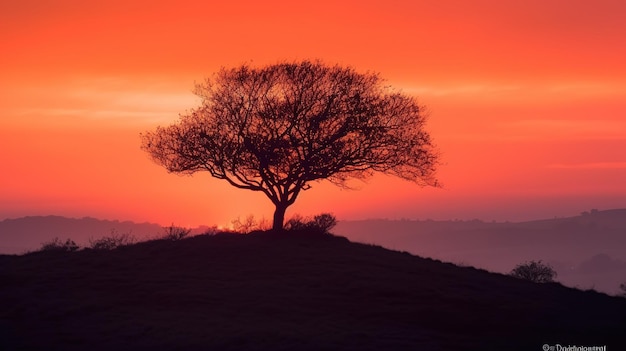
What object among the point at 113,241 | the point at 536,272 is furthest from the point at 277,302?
the point at 536,272

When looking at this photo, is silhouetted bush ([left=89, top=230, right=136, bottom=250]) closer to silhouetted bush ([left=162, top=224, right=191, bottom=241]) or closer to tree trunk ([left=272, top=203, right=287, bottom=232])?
silhouetted bush ([left=162, top=224, right=191, bottom=241])

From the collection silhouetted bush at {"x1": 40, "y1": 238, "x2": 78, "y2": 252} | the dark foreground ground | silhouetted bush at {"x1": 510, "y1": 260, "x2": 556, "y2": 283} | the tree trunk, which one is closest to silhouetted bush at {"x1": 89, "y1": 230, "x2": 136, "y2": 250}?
silhouetted bush at {"x1": 40, "y1": 238, "x2": 78, "y2": 252}

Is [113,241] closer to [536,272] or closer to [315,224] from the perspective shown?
[315,224]

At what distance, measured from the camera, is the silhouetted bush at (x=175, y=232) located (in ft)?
228

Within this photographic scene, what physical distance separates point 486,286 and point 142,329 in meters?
24.7

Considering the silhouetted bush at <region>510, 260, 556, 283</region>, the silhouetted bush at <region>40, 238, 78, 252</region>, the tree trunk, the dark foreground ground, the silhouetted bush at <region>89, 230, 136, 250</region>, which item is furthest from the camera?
the silhouetted bush at <region>510, 260, 556, 283</region>

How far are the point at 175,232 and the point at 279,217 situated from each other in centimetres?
956

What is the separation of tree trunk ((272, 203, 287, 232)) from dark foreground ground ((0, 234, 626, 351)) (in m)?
2.29

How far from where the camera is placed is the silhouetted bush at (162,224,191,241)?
2734 inches

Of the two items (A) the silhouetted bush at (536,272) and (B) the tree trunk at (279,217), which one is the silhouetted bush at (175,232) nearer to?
(B) the tree trunk at (279,217)

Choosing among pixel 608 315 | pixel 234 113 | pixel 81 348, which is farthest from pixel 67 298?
pixel 608 315

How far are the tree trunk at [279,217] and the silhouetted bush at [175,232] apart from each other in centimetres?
804

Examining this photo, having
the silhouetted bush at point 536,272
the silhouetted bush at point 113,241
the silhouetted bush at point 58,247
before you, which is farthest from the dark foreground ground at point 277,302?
the silhouetted bush at point 536,272

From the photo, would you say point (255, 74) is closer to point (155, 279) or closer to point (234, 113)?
point (234, 113)
